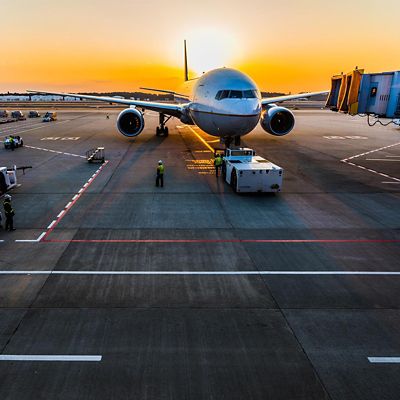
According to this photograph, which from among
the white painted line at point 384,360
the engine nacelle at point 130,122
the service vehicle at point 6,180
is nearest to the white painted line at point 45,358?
the white painted line at point 384,360

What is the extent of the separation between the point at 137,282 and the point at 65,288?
2.14 m

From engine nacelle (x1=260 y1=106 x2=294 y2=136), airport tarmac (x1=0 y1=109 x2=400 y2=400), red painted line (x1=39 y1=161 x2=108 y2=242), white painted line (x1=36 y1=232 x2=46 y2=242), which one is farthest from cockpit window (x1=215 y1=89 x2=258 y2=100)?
white painted line (x1=36 y1=232 x2=46 y2=242)

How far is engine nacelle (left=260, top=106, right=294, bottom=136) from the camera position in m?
34.1

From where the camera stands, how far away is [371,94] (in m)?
27.8

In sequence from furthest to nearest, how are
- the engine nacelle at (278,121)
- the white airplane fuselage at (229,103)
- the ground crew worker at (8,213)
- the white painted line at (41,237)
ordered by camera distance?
the engine nacelle at (278,121)
the white airplane fuselage at (229,103)
the ground crew worker at (8,213)
the white painted line at (41,237)

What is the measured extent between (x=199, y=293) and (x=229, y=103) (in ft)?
57.2

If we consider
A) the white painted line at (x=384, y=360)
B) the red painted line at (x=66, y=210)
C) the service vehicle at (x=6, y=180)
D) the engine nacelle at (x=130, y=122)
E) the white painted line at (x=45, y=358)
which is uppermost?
the engine nacelle at (x=130, y=122)

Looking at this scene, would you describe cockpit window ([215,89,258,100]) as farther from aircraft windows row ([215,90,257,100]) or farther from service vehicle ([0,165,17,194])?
service vehicle ([0,165,17,194])

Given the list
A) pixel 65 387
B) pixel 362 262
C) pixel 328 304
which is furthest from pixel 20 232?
pixel 362 262

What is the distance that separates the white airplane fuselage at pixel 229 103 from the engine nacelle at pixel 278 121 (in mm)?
7967

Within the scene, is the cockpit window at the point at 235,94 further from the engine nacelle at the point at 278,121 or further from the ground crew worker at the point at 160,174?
the engine nacelle at the point at 278,121

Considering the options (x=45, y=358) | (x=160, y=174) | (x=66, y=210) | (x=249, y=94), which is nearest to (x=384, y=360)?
(x=45, y=358)

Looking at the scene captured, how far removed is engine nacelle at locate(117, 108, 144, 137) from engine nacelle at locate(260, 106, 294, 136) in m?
12.5

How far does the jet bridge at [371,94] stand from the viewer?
84.2 feet
